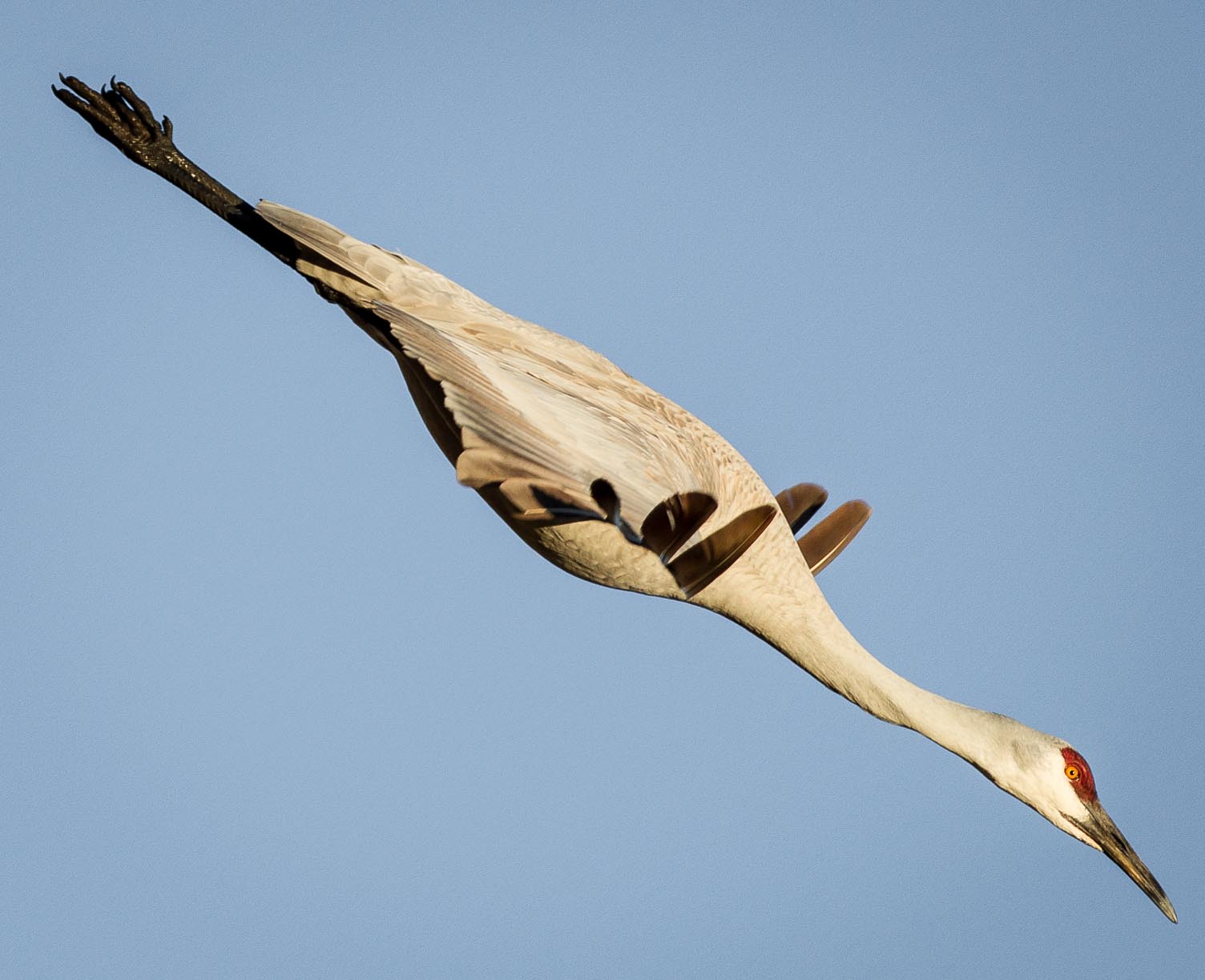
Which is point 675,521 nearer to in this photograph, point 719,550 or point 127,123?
point 719,550

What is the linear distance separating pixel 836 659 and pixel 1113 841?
1.37 m

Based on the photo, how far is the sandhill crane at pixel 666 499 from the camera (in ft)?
22.2

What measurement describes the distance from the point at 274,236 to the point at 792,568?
2759 millimetres

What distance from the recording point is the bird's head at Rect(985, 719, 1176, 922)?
Answer: 755 centimetres

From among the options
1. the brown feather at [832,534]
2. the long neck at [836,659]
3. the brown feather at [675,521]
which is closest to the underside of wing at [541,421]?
the brown feather at [675,521]

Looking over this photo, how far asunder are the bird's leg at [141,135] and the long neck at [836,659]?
9.88 ft

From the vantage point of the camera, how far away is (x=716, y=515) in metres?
7.62

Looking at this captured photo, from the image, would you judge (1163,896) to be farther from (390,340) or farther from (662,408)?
(390,340)

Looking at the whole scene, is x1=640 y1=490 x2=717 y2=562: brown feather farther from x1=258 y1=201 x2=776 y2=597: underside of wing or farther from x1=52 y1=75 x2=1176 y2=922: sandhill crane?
x1=52 y1=75 x2=1176 y2=922: sandhill crane

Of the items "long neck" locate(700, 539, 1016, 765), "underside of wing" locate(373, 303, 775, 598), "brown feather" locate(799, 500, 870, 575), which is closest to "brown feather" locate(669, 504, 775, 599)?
"underside of wing" locate(373, 303, 775, 598)

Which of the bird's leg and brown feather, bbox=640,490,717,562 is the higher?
the bird's leg

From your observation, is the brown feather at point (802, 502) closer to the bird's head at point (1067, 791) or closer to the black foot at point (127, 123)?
the bird's head at point (1067, 791)

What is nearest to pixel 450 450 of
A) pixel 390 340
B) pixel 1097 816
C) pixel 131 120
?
pixel 390 340

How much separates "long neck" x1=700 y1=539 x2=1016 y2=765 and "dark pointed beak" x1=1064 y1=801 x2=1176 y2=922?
0.50m
